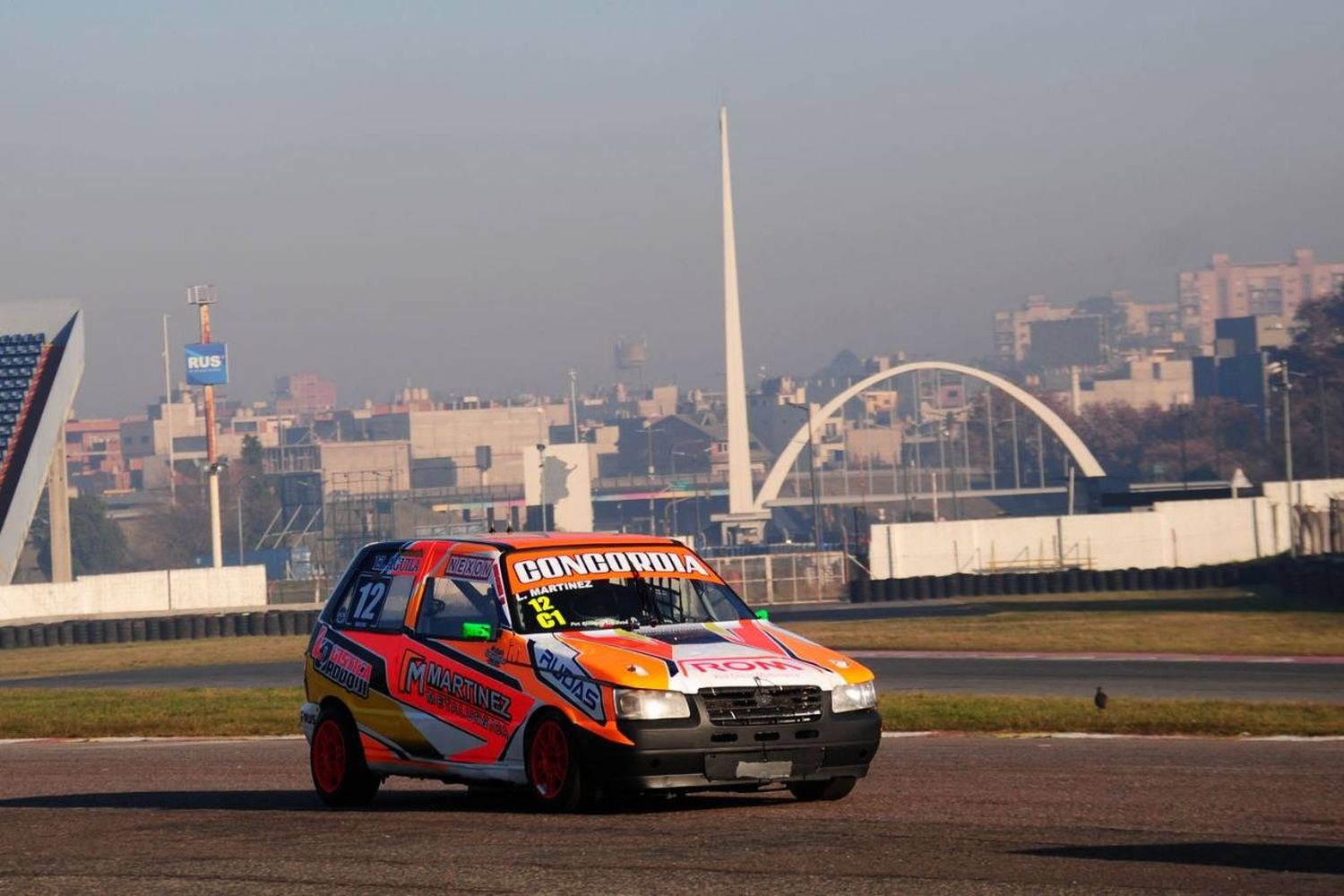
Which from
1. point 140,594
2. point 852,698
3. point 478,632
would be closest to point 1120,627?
point 852,698

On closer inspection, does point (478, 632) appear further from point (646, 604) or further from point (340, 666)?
point (340, 666)

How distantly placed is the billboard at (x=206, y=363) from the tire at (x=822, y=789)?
7058cm

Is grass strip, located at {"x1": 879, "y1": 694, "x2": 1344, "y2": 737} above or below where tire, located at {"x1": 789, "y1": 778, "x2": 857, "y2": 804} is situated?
below

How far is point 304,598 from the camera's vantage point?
78.7 metres

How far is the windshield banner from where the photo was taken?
1127 centimetres

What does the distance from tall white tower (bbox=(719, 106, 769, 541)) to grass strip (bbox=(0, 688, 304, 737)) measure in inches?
4753

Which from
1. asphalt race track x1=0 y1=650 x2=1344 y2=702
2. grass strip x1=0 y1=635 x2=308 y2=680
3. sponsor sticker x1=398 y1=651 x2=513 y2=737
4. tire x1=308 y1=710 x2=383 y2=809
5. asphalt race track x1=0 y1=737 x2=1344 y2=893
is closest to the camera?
asphalt race track x1=0 y1=737 x2=1344 y2=893

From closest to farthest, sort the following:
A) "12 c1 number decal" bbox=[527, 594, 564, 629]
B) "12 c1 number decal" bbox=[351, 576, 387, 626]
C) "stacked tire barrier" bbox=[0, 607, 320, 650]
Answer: "12 c1 number decal" bbox=[527, 594, 564, 629], "12 c1 number decal" bbox=[351, 576, 387, 626], "stacked tire barrier" bbox=[0, 607, 320, 650]

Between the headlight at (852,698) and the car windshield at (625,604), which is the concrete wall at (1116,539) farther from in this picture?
the headlight at (852,698)

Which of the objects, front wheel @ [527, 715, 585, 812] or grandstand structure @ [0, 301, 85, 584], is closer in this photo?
front wheel @ [527, 715, 585, 812]

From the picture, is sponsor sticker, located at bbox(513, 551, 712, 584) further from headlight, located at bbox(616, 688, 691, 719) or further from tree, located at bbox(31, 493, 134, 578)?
tree, located at bbox(31, 493, 134, 578)

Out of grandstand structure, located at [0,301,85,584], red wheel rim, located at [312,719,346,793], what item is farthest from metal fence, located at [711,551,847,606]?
red wheel rim, located at [312,719,346,793]

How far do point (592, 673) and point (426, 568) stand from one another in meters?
2.08

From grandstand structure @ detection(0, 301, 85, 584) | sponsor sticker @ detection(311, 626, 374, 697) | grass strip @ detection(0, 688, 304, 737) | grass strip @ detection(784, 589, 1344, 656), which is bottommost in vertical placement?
grass strip @ detection(784, 589, 1344, 656)
